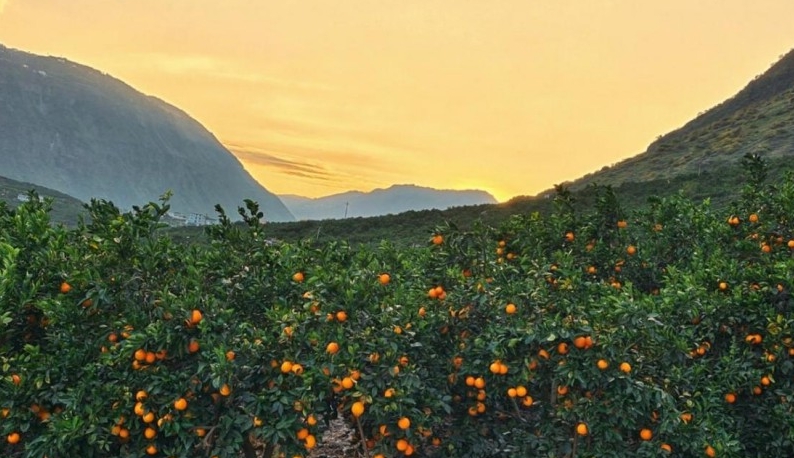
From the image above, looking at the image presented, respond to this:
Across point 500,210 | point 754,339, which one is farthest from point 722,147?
point 754,339

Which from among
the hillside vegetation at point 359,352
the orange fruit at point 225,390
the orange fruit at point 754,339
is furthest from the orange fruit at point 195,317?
the orange fruit at point 754,339

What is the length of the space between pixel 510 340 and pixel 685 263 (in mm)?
4044

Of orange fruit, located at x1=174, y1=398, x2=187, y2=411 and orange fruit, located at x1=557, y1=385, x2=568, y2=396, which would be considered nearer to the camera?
orange fruit, located at x1=174, y1=398, x2=187, y2=411

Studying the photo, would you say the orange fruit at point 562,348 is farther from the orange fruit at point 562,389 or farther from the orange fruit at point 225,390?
the orange fruit at point 225,390

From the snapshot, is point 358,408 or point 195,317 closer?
point 358,408

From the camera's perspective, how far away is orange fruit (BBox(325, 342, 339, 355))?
3730 millimetres

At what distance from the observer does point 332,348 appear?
3.73 m

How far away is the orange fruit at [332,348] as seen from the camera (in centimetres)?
373

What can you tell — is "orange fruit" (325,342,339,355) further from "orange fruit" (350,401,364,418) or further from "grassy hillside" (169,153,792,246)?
"grassy hillside" (169,153,792,246)

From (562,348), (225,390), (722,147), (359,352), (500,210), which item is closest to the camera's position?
(225,390)

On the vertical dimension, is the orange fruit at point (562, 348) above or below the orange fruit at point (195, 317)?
below

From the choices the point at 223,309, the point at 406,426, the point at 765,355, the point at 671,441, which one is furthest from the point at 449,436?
the point at 765,355

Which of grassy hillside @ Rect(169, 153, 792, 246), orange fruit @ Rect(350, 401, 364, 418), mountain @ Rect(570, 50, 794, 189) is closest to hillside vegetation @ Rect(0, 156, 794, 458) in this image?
orange fruit @ Rect(350, 401, 364, 418)

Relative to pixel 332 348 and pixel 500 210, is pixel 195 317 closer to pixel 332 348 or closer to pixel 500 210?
pixel 332 348
